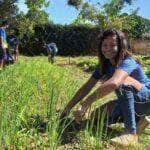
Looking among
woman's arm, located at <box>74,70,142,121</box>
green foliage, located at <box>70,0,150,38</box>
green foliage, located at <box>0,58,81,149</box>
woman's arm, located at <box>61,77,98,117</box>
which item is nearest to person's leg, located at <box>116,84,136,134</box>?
woman's arm, located at <box>74,70,142,121</box>

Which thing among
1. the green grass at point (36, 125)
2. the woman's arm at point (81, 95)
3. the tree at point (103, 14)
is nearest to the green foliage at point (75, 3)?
the tree at point (103, 14)

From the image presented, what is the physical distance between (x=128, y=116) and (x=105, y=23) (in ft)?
68.2

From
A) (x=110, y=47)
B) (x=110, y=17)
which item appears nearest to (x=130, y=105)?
(x=110, y=47)

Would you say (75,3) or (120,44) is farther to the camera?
(75,3)

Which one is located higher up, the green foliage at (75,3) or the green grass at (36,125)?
A: the green foliage at (75,3)

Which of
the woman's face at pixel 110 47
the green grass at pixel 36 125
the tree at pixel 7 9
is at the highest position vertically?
the tree at pixel 7 9

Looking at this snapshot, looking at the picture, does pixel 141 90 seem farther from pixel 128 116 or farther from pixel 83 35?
pixel 83 35

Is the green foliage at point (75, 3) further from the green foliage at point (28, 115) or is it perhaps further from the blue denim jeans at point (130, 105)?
the blue denim jeans at point (130, 105)

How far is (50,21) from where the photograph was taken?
86.7 ft

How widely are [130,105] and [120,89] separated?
14 centimetres

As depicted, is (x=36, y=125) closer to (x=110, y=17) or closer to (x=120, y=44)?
(x=120, y=44)

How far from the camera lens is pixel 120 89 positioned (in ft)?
13.4

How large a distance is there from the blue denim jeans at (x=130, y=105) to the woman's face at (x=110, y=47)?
0.82 feet

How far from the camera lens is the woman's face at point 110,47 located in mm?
4051
